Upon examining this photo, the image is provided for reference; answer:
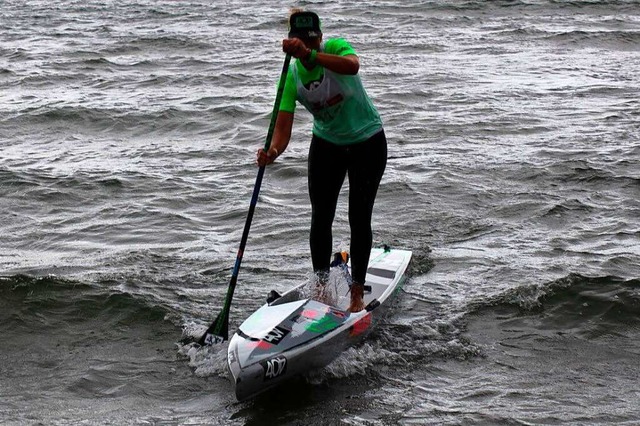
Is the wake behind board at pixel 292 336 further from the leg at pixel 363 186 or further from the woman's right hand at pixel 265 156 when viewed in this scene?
the woman's right hand at pixel 265 156

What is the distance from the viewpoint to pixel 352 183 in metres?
7.18

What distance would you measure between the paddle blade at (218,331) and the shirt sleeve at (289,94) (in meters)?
1.59

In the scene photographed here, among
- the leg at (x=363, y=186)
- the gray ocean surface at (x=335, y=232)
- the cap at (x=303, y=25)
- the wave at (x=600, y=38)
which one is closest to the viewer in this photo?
the cap at (x=303, y=25)

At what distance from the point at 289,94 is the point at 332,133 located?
0.42 m

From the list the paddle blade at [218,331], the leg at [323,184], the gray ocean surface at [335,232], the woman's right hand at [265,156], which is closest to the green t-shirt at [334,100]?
the leg at [323,184]

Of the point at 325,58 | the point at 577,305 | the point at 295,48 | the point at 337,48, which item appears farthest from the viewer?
the point at 577,305

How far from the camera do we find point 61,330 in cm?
792

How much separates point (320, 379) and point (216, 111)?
32.3 feet

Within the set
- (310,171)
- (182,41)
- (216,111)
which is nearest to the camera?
(310,171)

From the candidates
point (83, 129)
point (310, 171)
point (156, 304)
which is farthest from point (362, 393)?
point (83, 129)

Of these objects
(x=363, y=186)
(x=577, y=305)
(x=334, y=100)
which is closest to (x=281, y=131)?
(x=334, y=100)

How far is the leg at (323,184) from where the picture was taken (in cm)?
717

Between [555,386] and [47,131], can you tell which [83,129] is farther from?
[555,386]

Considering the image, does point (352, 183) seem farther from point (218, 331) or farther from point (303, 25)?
point (218, 331)
